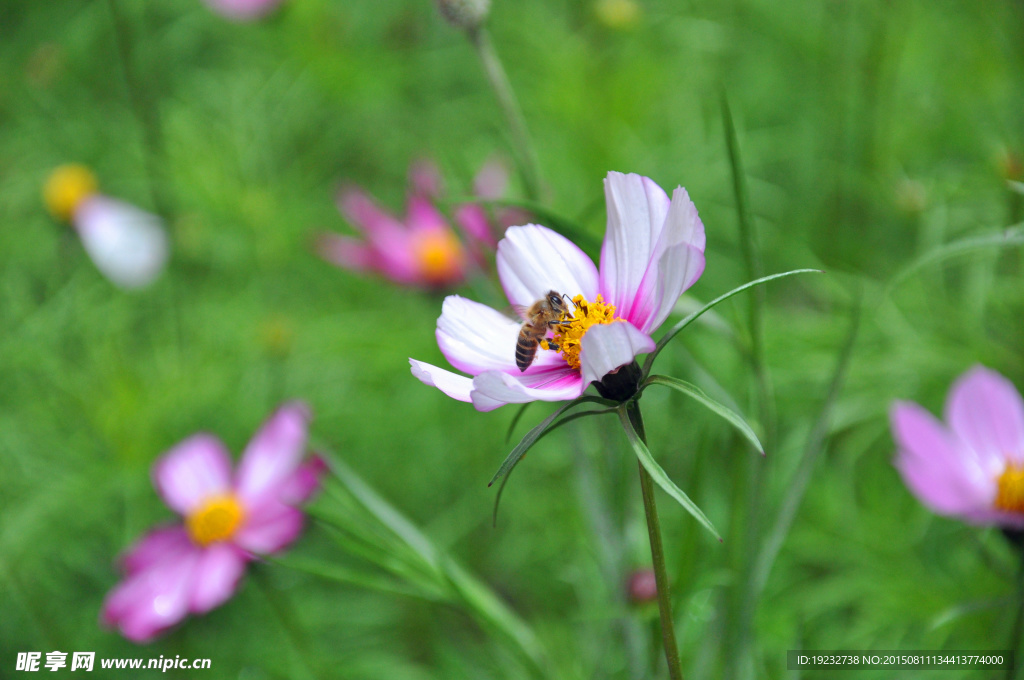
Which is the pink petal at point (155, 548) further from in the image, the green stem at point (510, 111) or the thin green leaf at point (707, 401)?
the thin green leaf at point (707, 401)

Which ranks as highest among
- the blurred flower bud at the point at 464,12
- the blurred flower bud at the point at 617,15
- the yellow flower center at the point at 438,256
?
the blurred flower bud at the point at 464,12

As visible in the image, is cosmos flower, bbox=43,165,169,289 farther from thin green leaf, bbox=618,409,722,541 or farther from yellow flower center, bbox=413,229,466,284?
thin green leaf, bbox=618,409,722,541

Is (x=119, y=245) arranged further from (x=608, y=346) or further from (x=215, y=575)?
(x=608, y=346)

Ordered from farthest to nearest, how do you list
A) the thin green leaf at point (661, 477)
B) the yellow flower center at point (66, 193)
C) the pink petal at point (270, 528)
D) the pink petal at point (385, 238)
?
the yellow flower center at point (66, 193) < the pink petal at point (385, 238) < the pink petal at point (270, 528) < the thin green leaf at point (661, 477)

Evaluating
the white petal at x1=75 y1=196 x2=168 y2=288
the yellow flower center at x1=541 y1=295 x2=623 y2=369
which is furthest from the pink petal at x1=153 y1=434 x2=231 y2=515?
the yellow flower center at x1=541 y1=295 x2=623 y2=369

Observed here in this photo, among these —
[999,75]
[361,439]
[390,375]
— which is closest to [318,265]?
[390,375]

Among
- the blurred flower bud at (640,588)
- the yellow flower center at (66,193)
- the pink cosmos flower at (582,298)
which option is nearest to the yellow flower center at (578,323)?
the pink cosmos flower at (582,298)

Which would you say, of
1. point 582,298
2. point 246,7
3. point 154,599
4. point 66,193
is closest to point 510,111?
point 582,298
